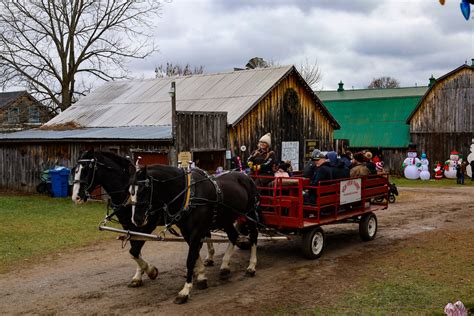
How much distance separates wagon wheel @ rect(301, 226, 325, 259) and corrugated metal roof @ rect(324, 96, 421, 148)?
2659 cm

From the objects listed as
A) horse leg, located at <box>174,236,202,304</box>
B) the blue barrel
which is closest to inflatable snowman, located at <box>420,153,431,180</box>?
the blue barrel

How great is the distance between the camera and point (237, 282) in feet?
27.7

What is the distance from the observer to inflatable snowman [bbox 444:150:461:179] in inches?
1205

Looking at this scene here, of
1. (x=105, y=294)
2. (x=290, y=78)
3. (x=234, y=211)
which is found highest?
(x=290, y=78)

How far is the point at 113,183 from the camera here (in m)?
8.23

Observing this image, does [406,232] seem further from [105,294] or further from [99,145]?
[99,145]

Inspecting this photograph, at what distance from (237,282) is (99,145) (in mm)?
13510

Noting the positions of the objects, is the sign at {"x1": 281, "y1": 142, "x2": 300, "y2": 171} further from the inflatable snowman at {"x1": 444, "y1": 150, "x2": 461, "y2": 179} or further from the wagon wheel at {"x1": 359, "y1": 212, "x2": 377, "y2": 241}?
the inflatable snowman at {"x1": 444, "y1": 150, "x2": 461, "y2": 179}

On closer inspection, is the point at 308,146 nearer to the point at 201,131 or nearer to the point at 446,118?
the point at 201,131

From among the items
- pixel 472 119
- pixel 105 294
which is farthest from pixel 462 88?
pixel 105 294

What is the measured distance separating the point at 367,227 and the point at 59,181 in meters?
14.2

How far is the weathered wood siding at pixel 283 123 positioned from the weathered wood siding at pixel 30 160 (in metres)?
5.73

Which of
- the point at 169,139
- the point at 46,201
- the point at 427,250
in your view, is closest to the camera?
the point at 427,250

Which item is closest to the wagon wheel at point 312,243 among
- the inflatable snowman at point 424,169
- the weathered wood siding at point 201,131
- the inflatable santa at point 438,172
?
the weathered wood siding at point 201,131
